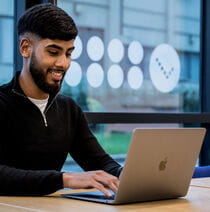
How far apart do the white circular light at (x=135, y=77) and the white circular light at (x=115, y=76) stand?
0.31 ft

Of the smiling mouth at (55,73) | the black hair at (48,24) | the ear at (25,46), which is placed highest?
the black hair at (48,24)

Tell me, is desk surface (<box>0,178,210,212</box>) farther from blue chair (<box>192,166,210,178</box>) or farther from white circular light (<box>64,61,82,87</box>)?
white circular light (<box>64,61,82,87</box>)

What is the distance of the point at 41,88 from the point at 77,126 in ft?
1.22

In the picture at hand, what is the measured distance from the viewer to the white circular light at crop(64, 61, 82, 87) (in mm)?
3832

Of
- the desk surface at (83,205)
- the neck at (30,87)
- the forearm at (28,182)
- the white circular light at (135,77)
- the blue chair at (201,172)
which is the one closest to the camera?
the desk surface at (83,205)

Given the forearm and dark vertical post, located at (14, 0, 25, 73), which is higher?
dark vertical post, located at (14, 0, 25, 73)

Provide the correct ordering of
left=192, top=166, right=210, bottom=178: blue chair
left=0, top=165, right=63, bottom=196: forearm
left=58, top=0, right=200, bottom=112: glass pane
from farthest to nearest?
left=58, top=0, right=200, bottom=112: glass pane
left=192, top=166, right=210, bottom=178: blue chair
left=0, top=165, right=63, bottom=196: forearm

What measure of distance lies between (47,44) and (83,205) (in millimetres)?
794

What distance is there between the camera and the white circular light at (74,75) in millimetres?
3832

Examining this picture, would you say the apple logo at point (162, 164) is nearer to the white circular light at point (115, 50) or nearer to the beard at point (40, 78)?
the beard at point (40, 78)

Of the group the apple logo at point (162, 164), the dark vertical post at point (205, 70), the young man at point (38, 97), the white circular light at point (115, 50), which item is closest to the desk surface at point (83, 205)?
the apple logo at point (162, 164)

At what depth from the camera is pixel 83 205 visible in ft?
6.49

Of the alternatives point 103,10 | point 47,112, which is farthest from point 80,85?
point 47,112

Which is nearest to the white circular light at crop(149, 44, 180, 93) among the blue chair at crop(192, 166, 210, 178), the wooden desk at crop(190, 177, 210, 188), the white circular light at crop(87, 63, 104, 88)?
the white circular light at crop(87, 63, 104, 88)
